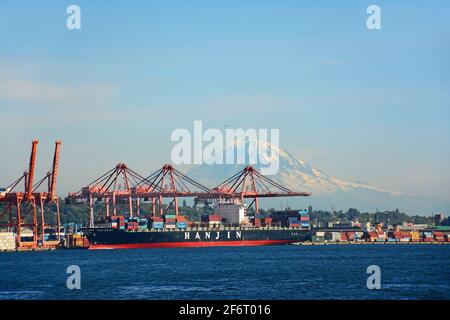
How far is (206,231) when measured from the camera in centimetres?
16275

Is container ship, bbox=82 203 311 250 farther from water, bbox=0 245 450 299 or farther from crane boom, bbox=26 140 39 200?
water, bbox=0 245 450 299

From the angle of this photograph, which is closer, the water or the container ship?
the water

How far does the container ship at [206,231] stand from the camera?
153 meters

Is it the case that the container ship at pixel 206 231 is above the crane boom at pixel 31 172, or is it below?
below

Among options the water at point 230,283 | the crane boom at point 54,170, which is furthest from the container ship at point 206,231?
the water at point 230,283

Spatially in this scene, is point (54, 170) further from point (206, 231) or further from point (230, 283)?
point (230, 283)

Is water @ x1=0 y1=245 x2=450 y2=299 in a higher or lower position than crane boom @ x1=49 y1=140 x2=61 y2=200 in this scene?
lower

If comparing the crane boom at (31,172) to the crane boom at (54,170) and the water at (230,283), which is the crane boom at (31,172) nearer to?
the crane boom at (54,170)

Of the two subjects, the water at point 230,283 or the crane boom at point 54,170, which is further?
the crane boom at point 54,170

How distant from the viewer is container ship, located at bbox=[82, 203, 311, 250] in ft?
503

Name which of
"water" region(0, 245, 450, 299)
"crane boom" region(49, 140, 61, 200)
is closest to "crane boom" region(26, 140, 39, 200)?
"crane boom" region(49, 140, 61, 200)
